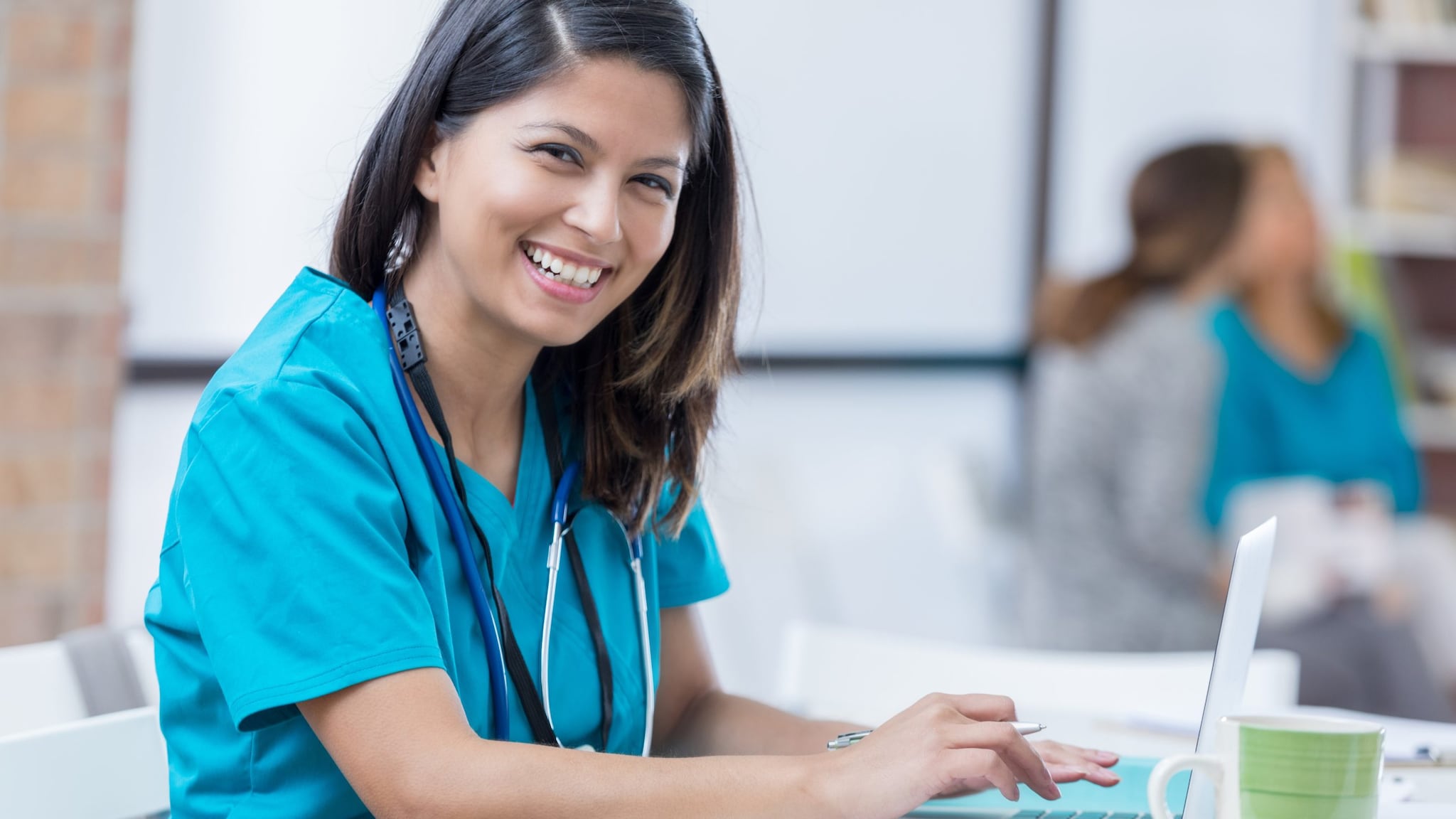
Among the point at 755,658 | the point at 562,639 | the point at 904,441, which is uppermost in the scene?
the point at 562,639

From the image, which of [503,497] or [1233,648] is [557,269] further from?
[1233,648]

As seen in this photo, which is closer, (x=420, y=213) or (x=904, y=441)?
(x=420, y=213)

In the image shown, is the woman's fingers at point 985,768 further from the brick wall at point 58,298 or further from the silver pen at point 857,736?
the brick wall at point 58,298

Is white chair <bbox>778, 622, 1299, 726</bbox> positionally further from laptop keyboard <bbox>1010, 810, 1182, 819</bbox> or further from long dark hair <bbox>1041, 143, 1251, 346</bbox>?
long dark hair <bbox>1041, 143, 1251, 346</bbox>

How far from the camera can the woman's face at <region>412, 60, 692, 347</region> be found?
1.14m

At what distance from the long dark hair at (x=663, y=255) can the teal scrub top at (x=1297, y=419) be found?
192 cm

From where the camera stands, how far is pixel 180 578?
1.09 meters

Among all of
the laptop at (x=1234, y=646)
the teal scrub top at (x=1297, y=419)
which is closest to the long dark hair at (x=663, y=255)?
the laptop at (x=1234, y=646)

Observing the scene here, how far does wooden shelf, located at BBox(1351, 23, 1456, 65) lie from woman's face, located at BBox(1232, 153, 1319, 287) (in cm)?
102

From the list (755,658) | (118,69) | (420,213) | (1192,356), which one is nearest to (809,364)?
A: (755,658)

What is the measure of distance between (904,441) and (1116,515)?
3.41 feet

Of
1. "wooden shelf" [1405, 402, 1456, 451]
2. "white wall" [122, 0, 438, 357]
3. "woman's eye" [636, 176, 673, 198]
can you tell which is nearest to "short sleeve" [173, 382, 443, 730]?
"woman's eye" [636, 176, 673, 198]

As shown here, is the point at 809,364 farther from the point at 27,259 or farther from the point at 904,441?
the point at 27,259

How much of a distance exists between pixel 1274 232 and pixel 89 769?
2.67 metres
